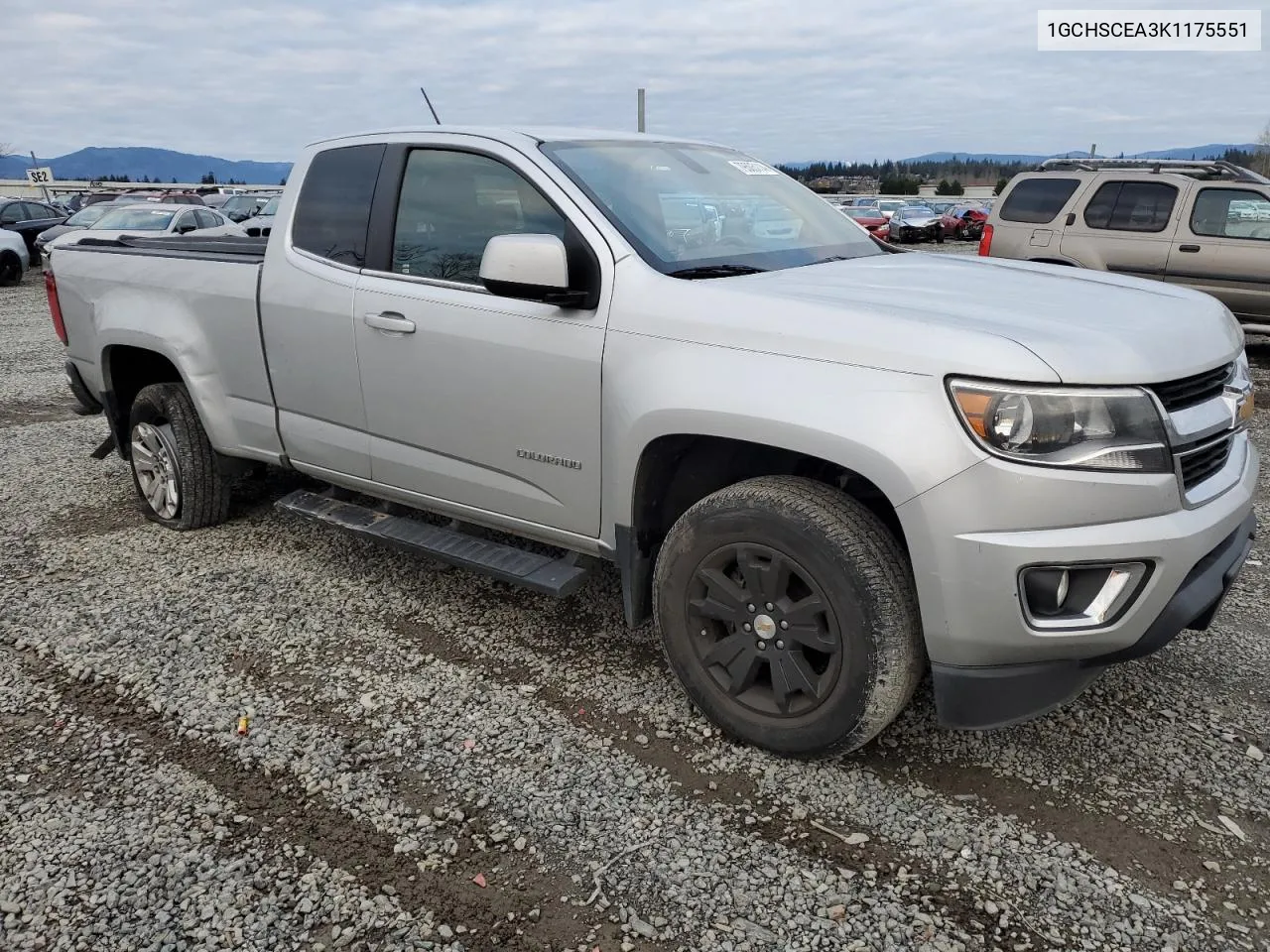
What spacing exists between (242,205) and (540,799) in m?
26.5

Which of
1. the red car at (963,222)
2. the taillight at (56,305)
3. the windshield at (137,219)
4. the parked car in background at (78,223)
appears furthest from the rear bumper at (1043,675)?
the red car at (963,222)

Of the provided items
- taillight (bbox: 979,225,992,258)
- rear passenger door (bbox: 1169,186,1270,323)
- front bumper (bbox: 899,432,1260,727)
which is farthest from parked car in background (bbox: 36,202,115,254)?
front bumper (bbox: 899,432,1260,727)

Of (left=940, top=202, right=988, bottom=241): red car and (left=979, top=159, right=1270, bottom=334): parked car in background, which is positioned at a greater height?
(left=979, top=159, right=1270, bottom=334): parked car in background

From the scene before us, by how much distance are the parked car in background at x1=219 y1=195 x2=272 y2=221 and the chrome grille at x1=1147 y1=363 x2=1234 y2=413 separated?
2499 centimetres

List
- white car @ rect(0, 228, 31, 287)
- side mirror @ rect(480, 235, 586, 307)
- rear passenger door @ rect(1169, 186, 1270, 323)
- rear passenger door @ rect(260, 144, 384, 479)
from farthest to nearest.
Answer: white car @ rect(0, 228, 31, 287), rear passenger door @ rect(1169, 186, 1270, 323), rear passenger door @ rect(260, 144, 384, 479), side mirror @ rect(480, 235, 586, 307)

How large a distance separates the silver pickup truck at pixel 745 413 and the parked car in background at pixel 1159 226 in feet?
22.2

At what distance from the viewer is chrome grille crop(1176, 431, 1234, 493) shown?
2.38m

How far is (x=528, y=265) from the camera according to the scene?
283cm

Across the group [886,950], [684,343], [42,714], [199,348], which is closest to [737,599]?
[684,343]

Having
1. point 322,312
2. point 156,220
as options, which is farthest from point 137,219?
point 322,312

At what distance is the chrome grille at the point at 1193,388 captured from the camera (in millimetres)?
2355

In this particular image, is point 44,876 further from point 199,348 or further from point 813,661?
Answer: point 199,348

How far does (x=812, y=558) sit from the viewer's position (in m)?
2.53

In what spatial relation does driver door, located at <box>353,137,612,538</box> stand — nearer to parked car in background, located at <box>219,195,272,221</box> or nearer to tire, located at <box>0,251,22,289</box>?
tire, located at <box>0,251,22,289</box>
